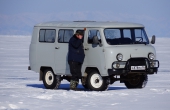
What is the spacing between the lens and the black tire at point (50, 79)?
59.7ft

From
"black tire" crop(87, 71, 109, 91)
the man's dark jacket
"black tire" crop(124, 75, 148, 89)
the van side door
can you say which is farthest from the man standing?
"black tire" crop(124, 75, 148, 89)

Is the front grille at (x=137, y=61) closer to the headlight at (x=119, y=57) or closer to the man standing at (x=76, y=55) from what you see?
the headlight at (x=119, y=57)

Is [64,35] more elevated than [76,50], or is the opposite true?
[64,35]

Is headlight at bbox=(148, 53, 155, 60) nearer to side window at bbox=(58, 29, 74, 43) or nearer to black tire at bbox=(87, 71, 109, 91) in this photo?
black tire at bbox=(87, 71, 109, 91)

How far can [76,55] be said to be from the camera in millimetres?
17172

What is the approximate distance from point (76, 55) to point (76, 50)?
14 centimetres

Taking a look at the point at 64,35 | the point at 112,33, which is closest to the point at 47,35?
the point at 64,35

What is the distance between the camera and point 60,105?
44.3 feet

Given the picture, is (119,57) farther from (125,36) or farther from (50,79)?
(50,79)

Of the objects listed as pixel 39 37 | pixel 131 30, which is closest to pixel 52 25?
pixel 39 37

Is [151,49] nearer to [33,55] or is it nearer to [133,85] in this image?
[133,85]

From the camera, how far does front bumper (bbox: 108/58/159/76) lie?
16688mm

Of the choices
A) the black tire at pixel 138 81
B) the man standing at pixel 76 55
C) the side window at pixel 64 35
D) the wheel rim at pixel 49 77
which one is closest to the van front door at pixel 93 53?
the man standing at pixel 76 55

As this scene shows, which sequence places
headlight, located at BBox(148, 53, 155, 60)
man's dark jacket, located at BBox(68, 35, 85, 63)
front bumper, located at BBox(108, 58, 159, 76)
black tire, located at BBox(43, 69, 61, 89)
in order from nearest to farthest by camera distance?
front bumper, located at BBox(108, 58, 159, 76)
man's dark jacket, located at BBox(68, 35, 85, 63)
headlight, located at BBox(148, 53, 155, 60)
black tire, located at BBox(43, 69, 61, 89)
